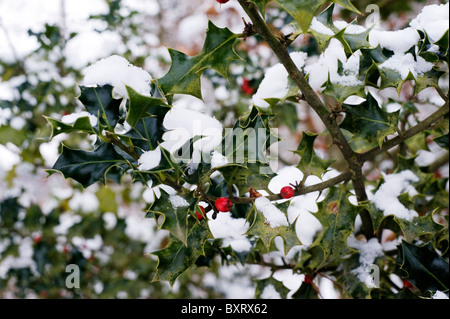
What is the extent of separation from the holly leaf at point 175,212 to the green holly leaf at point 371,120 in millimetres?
392

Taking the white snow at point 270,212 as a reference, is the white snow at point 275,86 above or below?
above

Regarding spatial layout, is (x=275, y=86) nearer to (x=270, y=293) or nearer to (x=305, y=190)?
(x=305, y=190)

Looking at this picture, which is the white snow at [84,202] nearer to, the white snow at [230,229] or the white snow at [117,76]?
the white snow at [230,229]

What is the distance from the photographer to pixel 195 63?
2.39 feet

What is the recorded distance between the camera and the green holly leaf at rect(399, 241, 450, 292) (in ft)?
2.83

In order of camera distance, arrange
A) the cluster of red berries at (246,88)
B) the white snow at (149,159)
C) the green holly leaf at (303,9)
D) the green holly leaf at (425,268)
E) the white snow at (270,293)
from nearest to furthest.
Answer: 1. the green holly leaf at (303,9)
2. the white snow at (149,159)
3. the green holly leaf at (425,268)
4. the white snow at (270,293)
5. the cluster of red berries at (246,88)

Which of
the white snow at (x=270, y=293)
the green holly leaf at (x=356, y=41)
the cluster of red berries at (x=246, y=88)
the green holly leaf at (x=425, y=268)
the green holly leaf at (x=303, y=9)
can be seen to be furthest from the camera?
the cluster of red berries at (x=246, y=88)

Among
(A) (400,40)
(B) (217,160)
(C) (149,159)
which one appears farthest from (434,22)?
(C) (149,159)

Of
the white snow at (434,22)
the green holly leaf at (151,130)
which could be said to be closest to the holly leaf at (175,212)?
the green holly leaf at (151,130)

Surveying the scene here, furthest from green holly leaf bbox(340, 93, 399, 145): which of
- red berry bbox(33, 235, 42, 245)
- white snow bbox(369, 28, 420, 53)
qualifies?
red berry bbox(33, 235, 42, 245)

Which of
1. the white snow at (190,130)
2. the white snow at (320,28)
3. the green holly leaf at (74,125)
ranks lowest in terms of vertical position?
the green holly leaf at (74,125)

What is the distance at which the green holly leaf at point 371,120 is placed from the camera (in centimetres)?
82

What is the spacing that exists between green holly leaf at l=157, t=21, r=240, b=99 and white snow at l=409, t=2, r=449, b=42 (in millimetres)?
402
